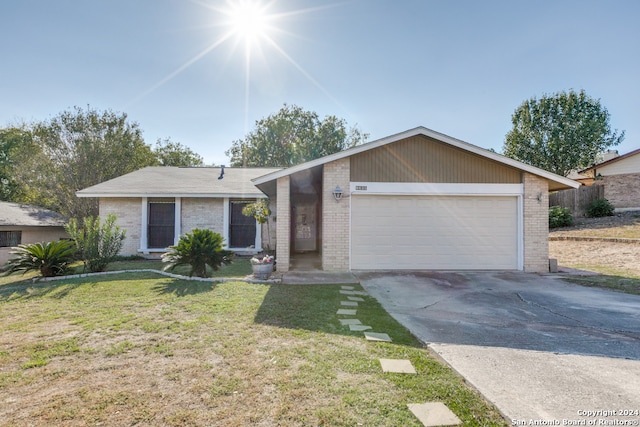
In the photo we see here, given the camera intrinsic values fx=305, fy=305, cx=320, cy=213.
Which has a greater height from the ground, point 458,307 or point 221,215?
point 221,215

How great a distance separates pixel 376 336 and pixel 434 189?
603 cm

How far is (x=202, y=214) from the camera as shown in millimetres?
12586

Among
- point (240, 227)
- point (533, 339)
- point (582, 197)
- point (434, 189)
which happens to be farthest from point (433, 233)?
point (582, 197)

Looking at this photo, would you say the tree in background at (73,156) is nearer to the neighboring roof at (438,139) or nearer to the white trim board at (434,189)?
the neighboring roof at (438,139)

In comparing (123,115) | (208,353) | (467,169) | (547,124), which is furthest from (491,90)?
(123,115)

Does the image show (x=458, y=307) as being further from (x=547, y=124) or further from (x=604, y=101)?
(x=604, y=101)

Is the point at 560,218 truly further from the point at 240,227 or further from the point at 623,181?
the point at 240,227

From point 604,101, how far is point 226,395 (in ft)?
105

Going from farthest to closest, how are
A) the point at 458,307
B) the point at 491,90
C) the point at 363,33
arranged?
the point at 491,90
the point at 363,33
the point at 458,307

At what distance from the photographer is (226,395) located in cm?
250

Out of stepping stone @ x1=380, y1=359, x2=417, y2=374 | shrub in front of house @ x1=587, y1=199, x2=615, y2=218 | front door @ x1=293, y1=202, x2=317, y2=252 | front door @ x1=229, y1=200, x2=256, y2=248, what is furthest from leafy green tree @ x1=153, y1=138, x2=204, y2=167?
shrub in front of house @ x1=587, y1=199, x2=615, y2=218

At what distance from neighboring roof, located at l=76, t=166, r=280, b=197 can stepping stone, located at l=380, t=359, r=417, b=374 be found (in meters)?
10.2

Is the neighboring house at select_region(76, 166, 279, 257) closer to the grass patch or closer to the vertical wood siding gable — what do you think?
the vertical wood siding gable

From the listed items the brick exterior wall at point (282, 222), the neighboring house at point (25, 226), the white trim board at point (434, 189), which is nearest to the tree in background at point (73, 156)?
the neighboring house at point (25, 226)
